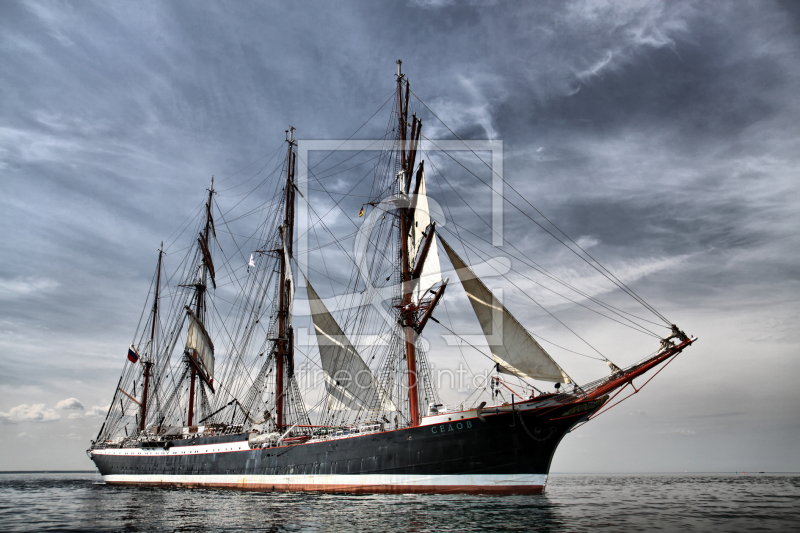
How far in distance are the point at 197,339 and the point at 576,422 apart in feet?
133

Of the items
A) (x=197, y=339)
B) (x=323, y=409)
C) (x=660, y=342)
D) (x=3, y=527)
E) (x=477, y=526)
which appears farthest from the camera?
(x=197, y=339)

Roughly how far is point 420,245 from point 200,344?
29.8 meters

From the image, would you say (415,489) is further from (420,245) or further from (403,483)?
(420,245)

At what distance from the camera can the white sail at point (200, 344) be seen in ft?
166

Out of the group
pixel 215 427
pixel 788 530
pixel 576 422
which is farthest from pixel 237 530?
pixel 215 427

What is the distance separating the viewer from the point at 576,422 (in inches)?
1046

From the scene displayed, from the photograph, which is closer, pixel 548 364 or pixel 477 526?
pixel 477 526

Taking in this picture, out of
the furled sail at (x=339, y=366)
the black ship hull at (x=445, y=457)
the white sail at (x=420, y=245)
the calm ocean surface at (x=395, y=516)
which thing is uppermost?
the white sail at (x=420, y=245)

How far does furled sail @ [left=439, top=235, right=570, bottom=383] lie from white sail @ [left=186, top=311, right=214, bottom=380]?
33653 mm

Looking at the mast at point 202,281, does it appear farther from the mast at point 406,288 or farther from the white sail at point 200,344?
the mast at point 406,288

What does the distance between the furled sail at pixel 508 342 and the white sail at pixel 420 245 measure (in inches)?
156

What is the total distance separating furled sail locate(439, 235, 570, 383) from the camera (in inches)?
1033

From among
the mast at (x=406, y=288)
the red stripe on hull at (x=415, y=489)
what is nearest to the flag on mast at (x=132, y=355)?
the red stripe on hull at (x=415, y=489)

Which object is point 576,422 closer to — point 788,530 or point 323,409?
point 788,530
